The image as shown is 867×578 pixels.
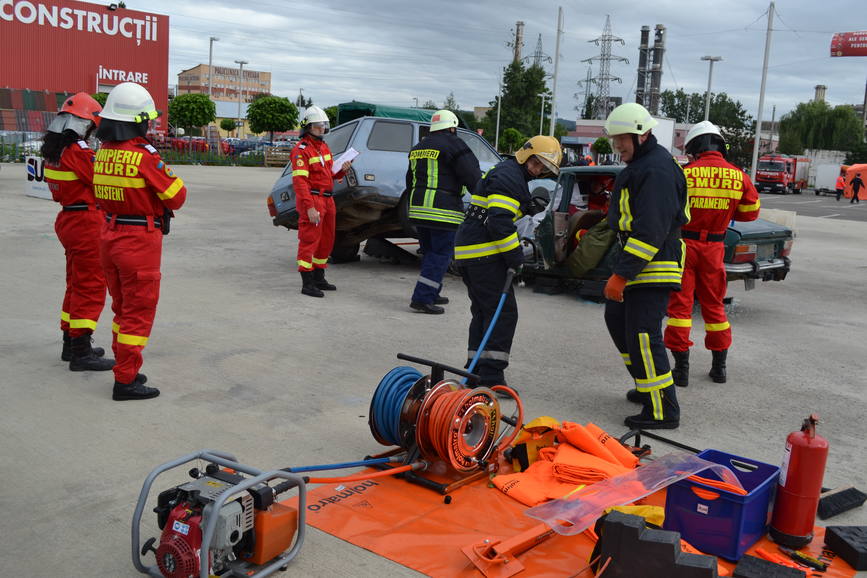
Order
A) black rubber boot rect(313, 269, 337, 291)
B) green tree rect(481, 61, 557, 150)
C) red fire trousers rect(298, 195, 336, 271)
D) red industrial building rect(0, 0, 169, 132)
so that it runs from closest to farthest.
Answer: red fire trousers rect(298, 195, 336, 271)
black rubber boot rect(313, 269, 337, 291)
red industrial building rect(0, 0, 169, 132)
green tree rect(481, 61, 557, 150)

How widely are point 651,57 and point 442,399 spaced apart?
350 feet

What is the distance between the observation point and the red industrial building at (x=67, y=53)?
42.9 m

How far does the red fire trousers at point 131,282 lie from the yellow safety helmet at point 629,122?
3.03 meters

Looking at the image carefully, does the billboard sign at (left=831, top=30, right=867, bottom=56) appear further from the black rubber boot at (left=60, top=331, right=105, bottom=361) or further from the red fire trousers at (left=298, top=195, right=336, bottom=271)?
the black rubber boot at (left=60, top=331, right=105, bottom=361)

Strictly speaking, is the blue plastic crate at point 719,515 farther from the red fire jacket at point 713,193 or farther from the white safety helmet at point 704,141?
the white safety helmet at point 704,141

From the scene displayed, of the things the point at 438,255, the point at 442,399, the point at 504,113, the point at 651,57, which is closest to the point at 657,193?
the point at 442,399

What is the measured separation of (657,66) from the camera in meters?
101

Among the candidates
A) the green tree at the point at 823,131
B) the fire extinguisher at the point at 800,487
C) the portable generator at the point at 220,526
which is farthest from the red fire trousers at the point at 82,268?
the green tree at the point at 823,131

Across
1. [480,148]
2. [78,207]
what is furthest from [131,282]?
[480,148]

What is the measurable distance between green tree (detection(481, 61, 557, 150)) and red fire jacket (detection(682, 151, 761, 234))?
178 ft

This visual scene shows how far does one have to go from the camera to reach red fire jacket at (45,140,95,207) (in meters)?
5.64

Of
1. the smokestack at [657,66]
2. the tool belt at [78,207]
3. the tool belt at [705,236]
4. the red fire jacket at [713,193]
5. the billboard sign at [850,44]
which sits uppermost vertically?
the smokestack at [657,66]

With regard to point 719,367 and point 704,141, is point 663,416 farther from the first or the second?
point 704,141

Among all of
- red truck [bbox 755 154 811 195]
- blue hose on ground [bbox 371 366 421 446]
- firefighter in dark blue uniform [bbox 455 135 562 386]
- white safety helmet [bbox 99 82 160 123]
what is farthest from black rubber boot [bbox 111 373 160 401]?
red truck [bbox 755 154 811 195]
